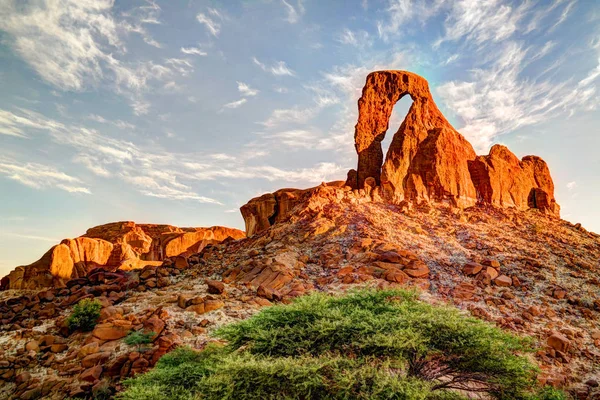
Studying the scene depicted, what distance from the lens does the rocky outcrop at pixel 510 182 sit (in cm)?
3538

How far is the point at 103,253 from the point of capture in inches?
1679

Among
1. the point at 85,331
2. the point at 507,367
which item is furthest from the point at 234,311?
the point at 507,367

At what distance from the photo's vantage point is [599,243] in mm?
30578

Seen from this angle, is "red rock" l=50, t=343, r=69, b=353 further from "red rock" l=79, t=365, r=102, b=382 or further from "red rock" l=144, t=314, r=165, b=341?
"red rock" l=144, t=314, r=165, b=341

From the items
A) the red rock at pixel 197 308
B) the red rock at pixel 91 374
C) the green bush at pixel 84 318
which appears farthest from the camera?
the red rock at pixel 197 308

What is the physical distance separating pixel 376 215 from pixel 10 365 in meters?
23.5

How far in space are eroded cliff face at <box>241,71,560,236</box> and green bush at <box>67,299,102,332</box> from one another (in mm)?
16068

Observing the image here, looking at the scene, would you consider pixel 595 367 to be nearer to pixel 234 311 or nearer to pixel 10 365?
pixel 234 311

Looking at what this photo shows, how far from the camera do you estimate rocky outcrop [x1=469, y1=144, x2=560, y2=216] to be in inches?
1393

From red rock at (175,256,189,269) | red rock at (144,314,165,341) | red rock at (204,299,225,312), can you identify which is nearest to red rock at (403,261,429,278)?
red rock at (204,299,225,312)

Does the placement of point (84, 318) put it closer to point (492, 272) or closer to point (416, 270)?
point (416, 270)

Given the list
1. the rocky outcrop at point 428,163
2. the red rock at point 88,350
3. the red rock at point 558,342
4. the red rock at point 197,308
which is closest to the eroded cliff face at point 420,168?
the rocky outcrop at point 428,163

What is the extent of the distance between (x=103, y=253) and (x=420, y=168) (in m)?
36.5

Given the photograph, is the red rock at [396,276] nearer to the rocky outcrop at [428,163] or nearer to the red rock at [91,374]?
the rocky outcrop at [428,163]
